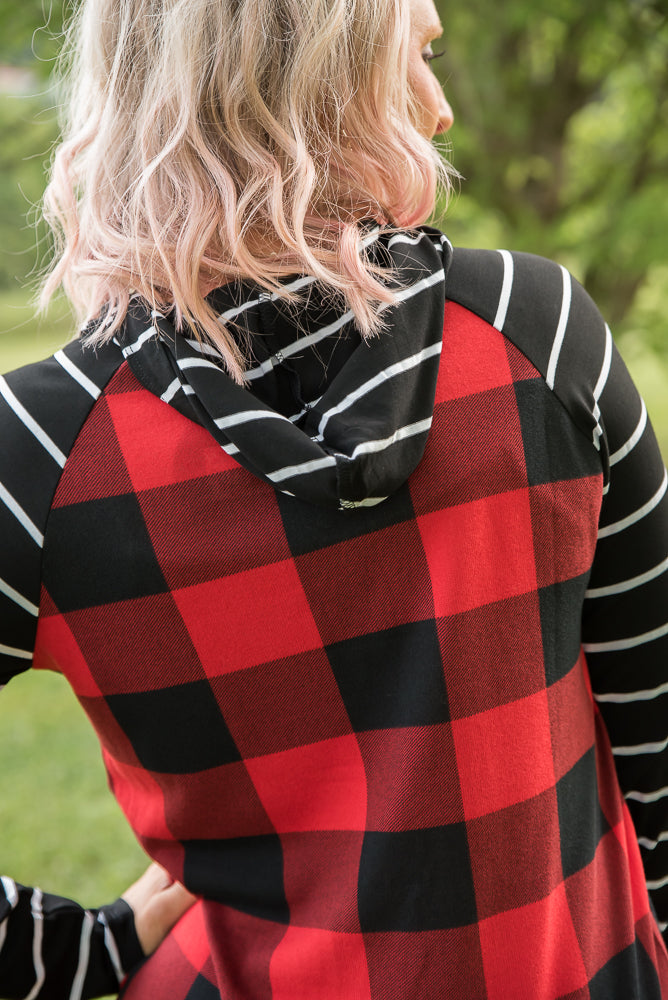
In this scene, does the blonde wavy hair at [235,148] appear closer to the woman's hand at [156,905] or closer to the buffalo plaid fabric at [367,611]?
the buffalo plaid fabric at [367,611]

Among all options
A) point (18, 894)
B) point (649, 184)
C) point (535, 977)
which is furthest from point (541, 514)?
point (649, 184)

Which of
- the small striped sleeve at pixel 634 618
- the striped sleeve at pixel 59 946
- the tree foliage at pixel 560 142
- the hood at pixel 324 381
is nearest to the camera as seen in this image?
the hood at pixel 324 381

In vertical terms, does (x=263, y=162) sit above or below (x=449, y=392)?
above

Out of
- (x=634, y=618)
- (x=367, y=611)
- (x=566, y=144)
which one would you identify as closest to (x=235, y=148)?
(x=367, y=611)

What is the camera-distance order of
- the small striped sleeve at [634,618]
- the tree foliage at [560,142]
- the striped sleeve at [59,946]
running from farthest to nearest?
the tree foliage at [560,142] → the striped sleeve at [59,946] → the small striped sleeve at [634,618]

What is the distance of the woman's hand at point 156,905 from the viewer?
1.23m

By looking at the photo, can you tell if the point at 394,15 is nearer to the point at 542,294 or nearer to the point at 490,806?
the point at 542,294

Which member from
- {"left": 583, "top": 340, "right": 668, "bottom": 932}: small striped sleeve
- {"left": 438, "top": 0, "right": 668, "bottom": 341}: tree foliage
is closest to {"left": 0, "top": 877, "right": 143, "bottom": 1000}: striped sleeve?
{"left": 583, "top": 340, "right": 668, "bottom": 932}: small striped sleeve

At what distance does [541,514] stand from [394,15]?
0.57m

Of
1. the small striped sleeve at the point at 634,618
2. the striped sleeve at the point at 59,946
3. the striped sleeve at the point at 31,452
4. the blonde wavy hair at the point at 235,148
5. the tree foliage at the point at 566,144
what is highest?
the tree foliage at the point at 566,144

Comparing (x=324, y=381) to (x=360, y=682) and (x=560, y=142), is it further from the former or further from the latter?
(x=560, y=142)

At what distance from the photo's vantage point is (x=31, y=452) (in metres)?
0.88

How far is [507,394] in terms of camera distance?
0.91 metres

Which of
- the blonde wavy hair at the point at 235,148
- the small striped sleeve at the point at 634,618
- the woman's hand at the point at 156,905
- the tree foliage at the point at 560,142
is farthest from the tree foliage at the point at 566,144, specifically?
the woman's hand at the point at 156,905
